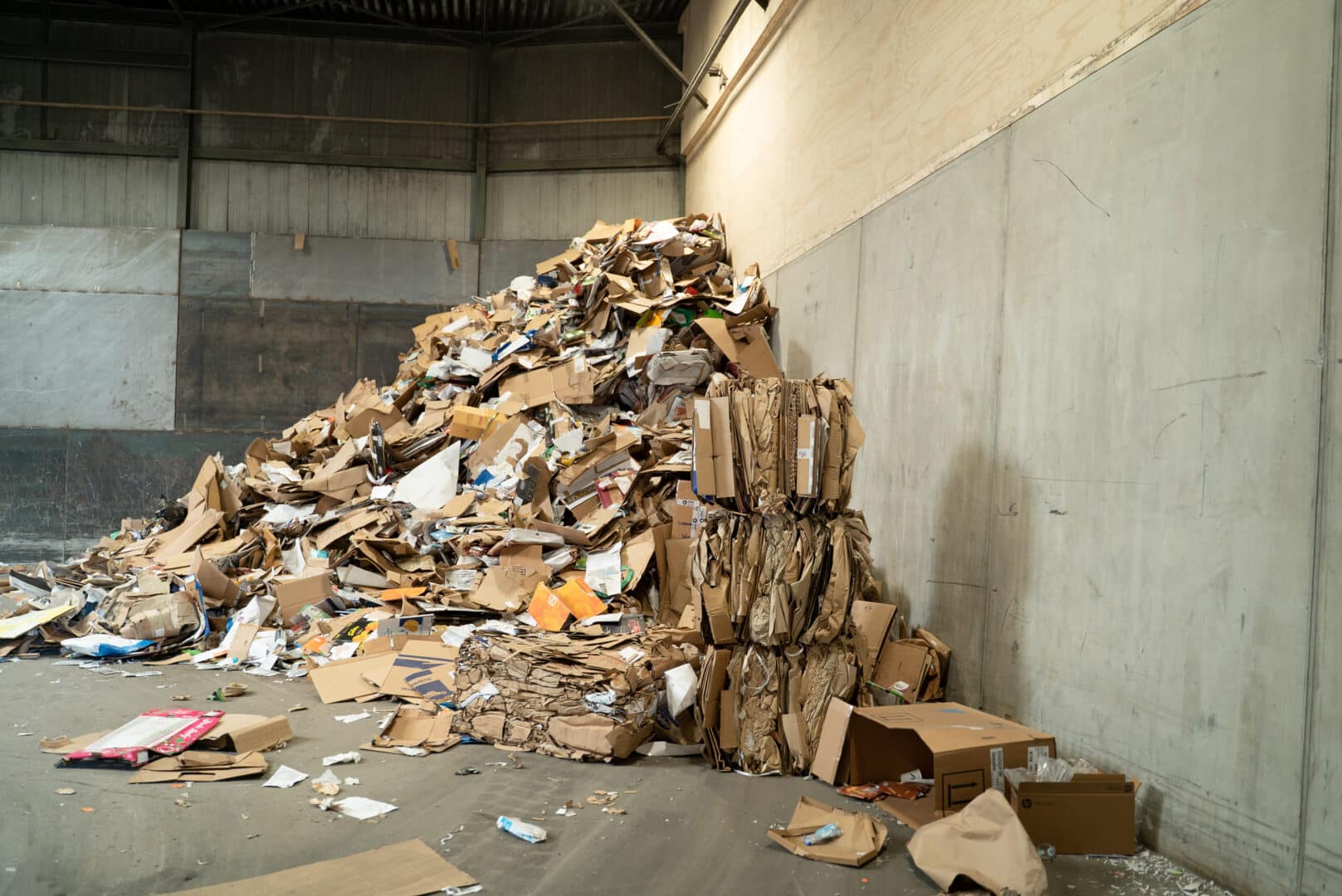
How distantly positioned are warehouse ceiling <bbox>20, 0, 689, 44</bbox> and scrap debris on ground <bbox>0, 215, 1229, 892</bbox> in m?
3.11

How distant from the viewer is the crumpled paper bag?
2367 mm

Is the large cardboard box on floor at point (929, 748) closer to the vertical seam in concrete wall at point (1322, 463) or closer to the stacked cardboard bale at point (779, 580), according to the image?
the stacked cardboard bale at point (779, 580)

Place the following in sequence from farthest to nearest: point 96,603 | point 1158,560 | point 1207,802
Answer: point 96,603 → point 1158,560 → point 1207,802

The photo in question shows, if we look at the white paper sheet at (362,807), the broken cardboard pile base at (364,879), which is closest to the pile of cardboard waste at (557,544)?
the white paper sheet at (362,807)

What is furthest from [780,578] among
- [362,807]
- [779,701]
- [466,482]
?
[466,482]

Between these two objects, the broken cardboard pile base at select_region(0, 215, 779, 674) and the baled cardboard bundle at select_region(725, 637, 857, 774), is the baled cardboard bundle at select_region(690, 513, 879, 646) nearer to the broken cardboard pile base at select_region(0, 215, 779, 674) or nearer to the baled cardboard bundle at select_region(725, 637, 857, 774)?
the baled cardboard bundle at select_region(725, 637, 857, 774)

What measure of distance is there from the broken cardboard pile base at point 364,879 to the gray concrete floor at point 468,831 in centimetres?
7

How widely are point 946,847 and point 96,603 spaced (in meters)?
5.78

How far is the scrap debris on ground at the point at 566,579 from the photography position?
3459mm

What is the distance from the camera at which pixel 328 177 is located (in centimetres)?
1027

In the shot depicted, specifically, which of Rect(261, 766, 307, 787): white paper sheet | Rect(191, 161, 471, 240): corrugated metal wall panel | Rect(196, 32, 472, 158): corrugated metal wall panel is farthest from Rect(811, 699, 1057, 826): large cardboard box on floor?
Rect(196, 32, 472, 158): corrugated metal wall panel

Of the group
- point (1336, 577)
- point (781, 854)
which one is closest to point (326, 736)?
point (781, 854)

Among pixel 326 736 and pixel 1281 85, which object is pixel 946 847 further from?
pixel 326 736

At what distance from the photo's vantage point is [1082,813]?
2725mm
